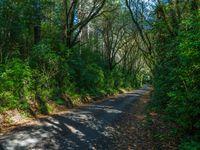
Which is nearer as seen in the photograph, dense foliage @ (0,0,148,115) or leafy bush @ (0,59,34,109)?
leafy bush @ (0,59,34,109)

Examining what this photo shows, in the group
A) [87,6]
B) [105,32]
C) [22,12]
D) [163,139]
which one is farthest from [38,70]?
[105,32]

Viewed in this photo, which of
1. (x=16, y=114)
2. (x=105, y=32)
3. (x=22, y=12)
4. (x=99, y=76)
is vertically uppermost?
(x=105, y=32)

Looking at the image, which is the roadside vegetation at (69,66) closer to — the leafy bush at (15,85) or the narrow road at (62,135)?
the leafy bush at (15,85)

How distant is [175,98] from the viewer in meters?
9.57

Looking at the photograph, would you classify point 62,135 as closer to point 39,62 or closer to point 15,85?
point 15,85

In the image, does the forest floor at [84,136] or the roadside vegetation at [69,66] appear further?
the roadside vegetation at [69,66]

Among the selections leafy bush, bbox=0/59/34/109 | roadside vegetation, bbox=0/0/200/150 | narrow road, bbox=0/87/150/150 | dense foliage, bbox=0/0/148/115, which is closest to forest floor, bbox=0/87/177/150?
narrow road, bbox=0/87/150/150

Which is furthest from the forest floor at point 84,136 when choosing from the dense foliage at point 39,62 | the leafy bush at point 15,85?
the dense foliage at point 39,62

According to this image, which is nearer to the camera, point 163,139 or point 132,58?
point 163,139

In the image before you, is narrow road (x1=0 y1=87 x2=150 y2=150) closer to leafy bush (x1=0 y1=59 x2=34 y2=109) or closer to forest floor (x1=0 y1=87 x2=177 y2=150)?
forest floor (x1=0 y1=87 x2=177 y2=150)

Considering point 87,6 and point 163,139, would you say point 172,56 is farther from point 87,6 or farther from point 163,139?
point 87,6

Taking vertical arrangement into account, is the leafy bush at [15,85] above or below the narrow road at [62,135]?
above

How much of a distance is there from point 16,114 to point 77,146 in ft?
15.4

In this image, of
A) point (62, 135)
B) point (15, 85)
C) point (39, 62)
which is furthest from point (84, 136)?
point (39, 62)
